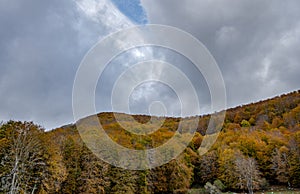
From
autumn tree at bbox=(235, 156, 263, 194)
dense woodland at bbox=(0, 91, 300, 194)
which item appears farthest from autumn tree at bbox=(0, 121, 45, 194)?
autumn tree at bbox=(235, 156, 263, 194)

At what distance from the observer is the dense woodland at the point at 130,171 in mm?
32906

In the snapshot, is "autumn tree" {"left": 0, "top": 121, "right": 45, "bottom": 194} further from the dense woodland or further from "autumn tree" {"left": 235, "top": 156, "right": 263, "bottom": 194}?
"autumn tree" {"left": 235, "top": 156, "right": 263, "bottom": 194}

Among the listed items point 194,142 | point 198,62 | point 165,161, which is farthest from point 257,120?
point 198,62

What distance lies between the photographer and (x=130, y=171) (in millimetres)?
47406

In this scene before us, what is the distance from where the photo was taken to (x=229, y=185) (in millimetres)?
56750

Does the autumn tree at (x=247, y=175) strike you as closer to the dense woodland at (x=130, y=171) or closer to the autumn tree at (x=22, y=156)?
the dense woodland at (x=130, y=171)

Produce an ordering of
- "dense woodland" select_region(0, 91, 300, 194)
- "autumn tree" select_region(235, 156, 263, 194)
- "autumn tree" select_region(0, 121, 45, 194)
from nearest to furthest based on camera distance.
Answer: "autumn tree" select_region(0, 121, 45, 194) < "dense woodland" select_region(0, 91, 300, 194) < "autumn tree" select_region(235, 156, 263, 194)

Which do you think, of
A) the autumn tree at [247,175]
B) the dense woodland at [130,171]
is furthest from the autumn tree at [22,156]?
the autumn tree at [247,175]

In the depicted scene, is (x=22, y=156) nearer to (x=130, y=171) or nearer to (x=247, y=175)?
(x=130, y=171)

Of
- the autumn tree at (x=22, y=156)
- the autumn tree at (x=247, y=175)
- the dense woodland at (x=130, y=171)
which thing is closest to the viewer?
the autumn tree at (x=22, y=156)

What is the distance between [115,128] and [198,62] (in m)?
36.5

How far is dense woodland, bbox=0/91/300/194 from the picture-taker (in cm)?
3291

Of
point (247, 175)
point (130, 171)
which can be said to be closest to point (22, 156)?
point (130, 171)

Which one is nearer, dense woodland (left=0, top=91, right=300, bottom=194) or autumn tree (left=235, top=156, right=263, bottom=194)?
dense woodland (left=0, top=91, right=300, bottom=194)
